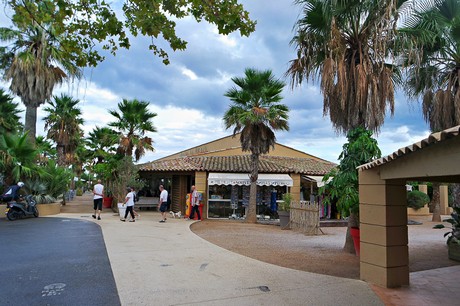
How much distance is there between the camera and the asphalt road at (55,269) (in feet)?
16.8

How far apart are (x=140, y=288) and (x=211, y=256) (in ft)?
9.51

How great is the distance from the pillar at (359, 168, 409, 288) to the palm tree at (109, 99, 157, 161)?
1586 cm

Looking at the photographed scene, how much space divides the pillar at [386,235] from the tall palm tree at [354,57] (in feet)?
11.0

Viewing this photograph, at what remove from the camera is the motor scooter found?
580 inches

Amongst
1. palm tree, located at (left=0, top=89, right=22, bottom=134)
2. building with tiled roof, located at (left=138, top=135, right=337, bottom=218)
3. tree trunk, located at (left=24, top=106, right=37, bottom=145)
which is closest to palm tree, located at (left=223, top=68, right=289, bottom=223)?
building with tiled roof, located at (left=138, top=135, right=337, bottom=218)

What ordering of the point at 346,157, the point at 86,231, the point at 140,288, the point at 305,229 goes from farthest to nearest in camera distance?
the point at 305,229 → the point at 86,231 → the point at 346,157 → the point at 140,288

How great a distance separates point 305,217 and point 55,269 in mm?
9854

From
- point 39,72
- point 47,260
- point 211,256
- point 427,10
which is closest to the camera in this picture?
point 47,260

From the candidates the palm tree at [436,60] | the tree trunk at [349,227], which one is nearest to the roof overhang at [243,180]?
the palm tree at [436,60]

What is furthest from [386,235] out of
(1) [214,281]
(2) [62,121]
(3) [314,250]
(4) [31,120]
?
(2) [62,121]

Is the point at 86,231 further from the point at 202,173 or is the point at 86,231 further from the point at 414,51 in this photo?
the point at 414,51

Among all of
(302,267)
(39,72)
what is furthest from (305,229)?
(39,72)

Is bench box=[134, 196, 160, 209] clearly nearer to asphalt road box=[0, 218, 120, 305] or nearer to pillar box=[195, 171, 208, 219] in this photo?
pillar box=[195, 171, 208, 219]

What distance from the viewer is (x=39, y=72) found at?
18.7 metres
